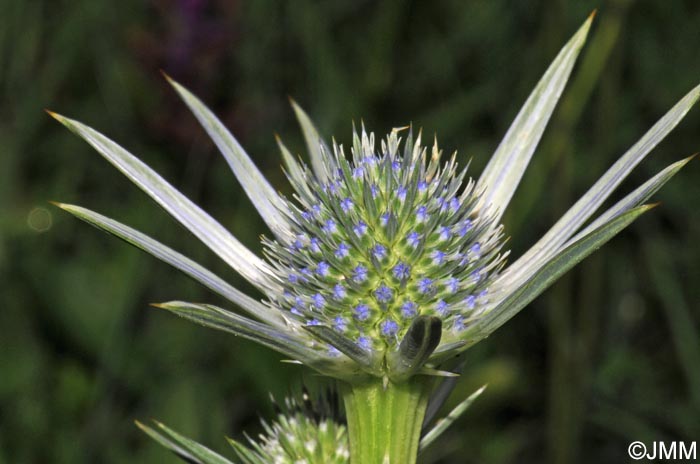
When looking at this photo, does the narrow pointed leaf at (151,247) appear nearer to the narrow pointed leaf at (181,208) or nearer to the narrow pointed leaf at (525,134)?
the narrow pointed leaf at (181,208)

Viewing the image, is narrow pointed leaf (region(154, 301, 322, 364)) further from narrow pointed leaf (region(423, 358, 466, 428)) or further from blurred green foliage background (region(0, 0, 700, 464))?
blurred green foliage background (region(0, 0, 700, 464))

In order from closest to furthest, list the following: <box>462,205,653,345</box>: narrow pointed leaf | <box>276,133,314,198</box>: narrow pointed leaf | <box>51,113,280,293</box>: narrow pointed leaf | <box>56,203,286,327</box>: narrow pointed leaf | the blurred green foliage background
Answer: <box>462,205,653,345</box>: narrow pointed leaf, <box>56,203,286,327</box>: narrow pointed leaf, <box>51,113,280,293</box>: narrow pointed leaf, <box>276,133,314,198</box>: narrow pointed leaf, the blurred green foliage background

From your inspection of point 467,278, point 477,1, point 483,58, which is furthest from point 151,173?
point 477,1

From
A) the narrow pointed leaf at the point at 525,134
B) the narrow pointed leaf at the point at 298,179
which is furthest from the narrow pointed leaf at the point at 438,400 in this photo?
the narrow pointed leaf at the point at 298,179

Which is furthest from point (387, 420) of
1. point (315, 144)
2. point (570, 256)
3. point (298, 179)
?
point (315, 144)

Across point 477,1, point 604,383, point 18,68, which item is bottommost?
point 604,383

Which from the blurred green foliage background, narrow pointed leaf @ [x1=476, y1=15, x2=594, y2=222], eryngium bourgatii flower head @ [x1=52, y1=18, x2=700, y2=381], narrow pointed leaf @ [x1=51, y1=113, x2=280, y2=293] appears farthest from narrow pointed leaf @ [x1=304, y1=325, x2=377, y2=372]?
the blurred green foliage background

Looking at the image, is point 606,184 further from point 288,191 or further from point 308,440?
point 288,191

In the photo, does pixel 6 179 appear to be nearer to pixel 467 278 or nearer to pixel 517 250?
pixel 517 250
